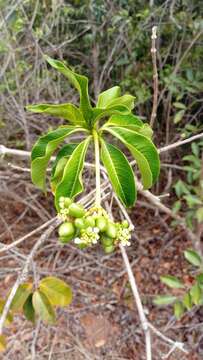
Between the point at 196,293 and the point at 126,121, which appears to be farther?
the point at 196,293

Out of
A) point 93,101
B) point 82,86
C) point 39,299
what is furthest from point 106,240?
point 93,101

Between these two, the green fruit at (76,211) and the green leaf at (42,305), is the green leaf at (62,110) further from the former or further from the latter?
the green leaf at (42,305)

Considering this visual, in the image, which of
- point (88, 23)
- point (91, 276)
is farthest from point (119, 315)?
point (88, 23)

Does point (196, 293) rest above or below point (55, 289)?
below

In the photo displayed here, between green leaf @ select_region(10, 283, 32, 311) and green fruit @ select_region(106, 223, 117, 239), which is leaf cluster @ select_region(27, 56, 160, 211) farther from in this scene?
green leaf @ select_region(10, 283, 32, 311)

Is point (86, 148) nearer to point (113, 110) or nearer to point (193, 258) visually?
point (113, 110)

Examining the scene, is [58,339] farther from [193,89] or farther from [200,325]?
[193,89]
